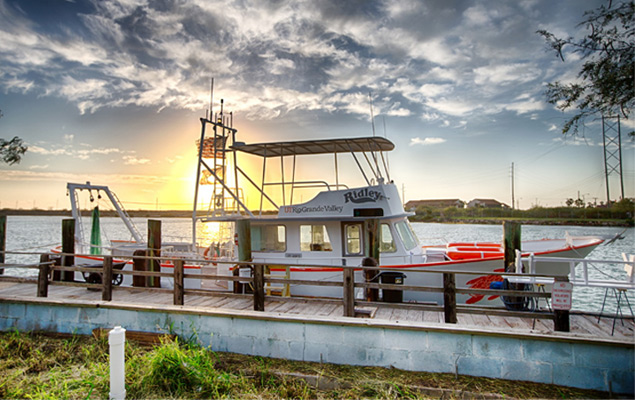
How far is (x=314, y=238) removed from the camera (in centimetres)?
1042

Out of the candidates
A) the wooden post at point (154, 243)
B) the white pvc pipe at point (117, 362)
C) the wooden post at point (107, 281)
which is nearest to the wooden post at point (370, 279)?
the white pvc pipe at point (117, 362)

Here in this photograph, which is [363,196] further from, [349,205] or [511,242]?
[511,242]

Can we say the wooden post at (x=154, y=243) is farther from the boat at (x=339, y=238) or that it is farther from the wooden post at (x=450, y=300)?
the wooden post at (x=450, y=300)

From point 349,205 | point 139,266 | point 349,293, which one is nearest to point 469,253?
point 349,205

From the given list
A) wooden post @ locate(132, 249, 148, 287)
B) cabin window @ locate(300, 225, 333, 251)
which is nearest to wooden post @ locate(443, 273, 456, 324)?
cabin window @ locate(300, 225, 333, 251)

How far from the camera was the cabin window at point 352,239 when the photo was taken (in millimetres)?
10180

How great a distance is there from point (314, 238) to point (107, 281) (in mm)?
4896

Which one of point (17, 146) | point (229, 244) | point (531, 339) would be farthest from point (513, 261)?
point (17, 146)

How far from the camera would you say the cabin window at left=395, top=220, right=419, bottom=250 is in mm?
10438

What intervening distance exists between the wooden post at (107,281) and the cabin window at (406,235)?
22.4 feet

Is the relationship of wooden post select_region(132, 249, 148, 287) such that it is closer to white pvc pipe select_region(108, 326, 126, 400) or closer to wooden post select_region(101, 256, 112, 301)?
wooden post select_region(101, 256, 112, 301)

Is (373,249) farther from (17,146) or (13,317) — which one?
(17,146)

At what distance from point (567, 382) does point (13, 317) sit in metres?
10.5

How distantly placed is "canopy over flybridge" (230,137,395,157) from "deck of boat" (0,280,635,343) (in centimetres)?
433
